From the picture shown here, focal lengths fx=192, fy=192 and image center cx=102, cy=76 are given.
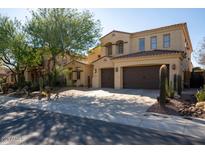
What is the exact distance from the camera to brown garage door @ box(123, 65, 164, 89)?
17.6 metres

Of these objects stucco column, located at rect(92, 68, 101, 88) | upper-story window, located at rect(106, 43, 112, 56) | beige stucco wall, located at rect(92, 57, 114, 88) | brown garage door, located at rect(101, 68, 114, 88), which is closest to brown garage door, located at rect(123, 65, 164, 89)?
brown garage door, located at rect(101, 68, 114, 88)

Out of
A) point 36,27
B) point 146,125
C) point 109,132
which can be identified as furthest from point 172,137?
point 36,27

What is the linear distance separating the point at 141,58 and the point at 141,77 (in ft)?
6.11

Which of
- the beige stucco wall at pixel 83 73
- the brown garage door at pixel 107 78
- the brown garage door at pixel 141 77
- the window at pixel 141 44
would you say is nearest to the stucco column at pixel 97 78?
the brown garage door at pixel 107 78

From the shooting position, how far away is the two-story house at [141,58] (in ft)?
56.1

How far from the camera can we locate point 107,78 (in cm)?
2172

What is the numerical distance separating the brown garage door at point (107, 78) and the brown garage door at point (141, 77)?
203 centimetres

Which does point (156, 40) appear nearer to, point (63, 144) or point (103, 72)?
point (103, 72)

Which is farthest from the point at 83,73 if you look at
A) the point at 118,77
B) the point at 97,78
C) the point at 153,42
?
the point at 153,42

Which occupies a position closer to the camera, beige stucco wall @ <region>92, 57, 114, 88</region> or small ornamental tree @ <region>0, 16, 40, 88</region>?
small ornamental tree @ <region>0, 16, 40, 88</region>

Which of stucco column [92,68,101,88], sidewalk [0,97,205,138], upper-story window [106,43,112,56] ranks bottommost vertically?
sidewalk [0,97,205,138]

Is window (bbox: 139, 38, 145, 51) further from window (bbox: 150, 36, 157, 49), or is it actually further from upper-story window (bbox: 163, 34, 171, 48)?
upper-story window (bbox: 163, 34, 171, 48)

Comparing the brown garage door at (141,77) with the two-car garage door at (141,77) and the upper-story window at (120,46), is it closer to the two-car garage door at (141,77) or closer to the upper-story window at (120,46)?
the two-car garage door at (141,77)

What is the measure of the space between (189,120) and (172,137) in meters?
2.35
